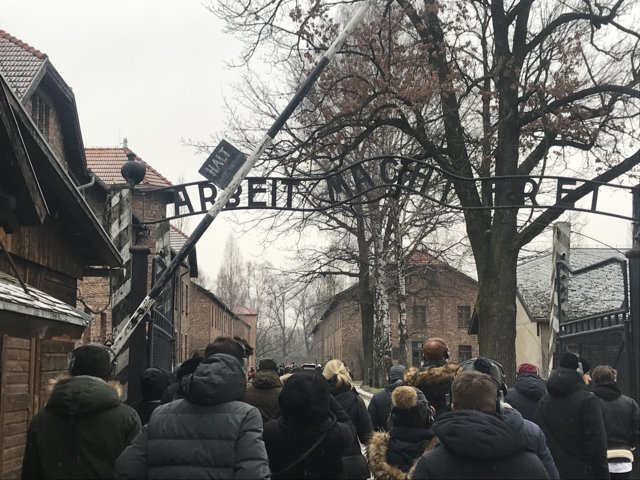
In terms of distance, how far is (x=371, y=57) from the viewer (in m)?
16.3

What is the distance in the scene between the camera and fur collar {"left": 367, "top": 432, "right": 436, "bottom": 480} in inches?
236

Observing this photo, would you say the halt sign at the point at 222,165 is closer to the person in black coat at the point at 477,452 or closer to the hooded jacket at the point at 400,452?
the hooded jacket at the point at 400,452

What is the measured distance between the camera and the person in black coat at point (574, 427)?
717 centimetres

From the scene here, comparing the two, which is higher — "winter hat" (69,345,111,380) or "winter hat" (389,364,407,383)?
"winter hat" (69,345,111,380)

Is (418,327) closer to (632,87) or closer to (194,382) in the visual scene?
(632,87)

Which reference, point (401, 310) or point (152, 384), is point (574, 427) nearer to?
point (152, 384)

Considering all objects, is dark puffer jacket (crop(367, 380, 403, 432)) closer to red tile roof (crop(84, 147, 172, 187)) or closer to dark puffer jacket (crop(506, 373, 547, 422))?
dark puffer jacket (crop(506, 373, 547, 422))

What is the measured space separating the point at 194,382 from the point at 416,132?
13.0 metres

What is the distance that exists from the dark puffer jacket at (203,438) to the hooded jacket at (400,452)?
1.57 meters

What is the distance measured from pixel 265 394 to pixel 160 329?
14.2 ft

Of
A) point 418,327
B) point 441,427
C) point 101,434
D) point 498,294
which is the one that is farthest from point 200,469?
point 418,327

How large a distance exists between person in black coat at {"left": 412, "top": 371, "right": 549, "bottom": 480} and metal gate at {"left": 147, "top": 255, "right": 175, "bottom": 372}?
7.29m

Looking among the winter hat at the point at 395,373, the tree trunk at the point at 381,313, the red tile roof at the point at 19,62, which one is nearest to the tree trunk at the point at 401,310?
the tree trunk at the point at 381,313

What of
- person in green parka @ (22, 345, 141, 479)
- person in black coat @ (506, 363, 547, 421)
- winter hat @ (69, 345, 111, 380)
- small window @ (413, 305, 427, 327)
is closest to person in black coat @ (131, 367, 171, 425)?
winter hat @ (69, 345, 111, 380)
